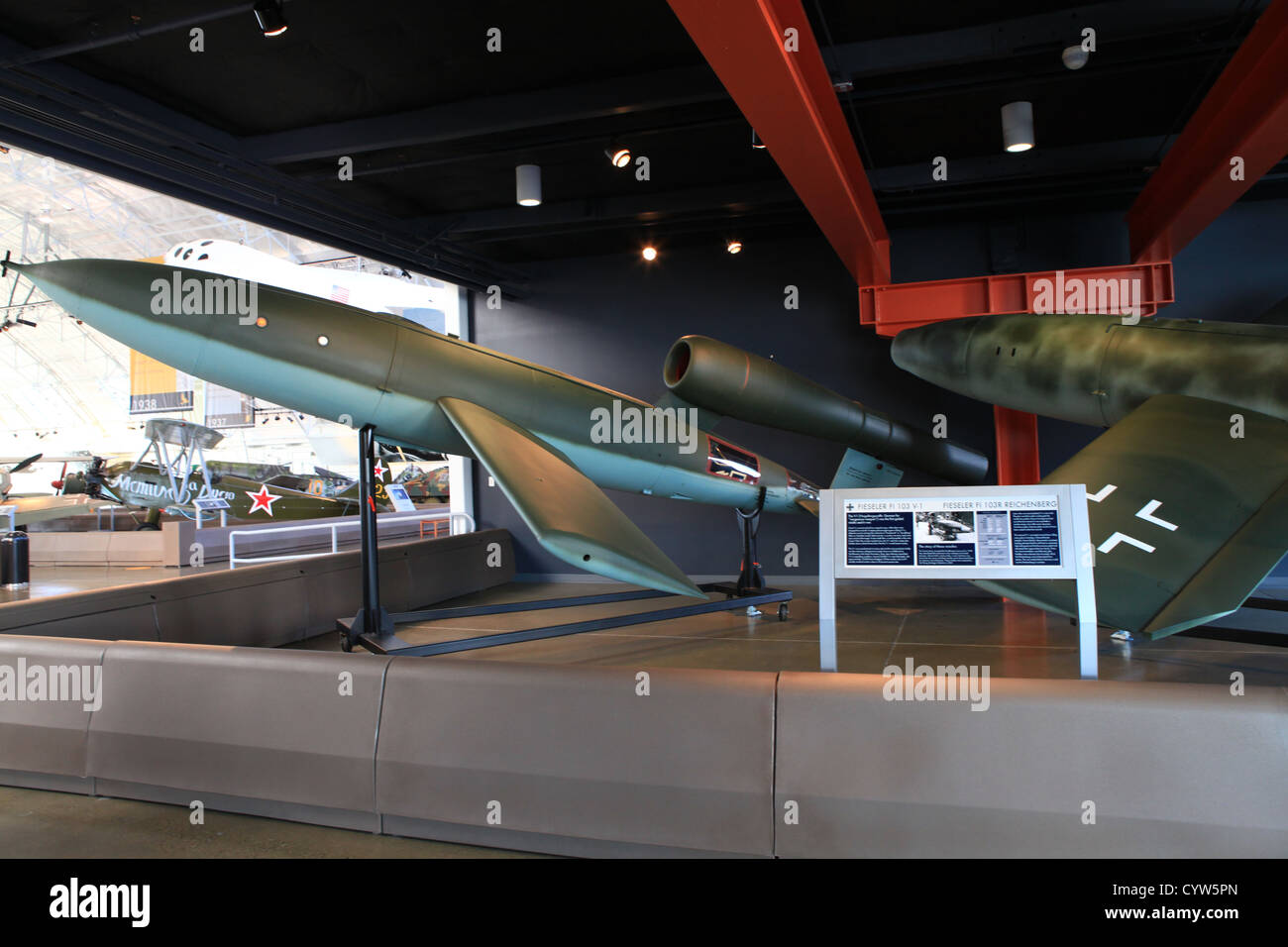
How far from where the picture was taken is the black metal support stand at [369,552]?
4.64 meters

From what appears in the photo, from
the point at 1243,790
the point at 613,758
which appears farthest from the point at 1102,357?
the point at 613,758

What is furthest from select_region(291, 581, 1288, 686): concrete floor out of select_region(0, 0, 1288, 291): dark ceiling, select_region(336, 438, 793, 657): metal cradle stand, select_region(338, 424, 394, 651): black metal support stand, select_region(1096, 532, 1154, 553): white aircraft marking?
select_region(0, 0, 1288, 291): dark ceiling

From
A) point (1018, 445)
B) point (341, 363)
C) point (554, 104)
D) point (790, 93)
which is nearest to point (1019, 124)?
point (1018, 445)

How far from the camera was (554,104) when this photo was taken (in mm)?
5715

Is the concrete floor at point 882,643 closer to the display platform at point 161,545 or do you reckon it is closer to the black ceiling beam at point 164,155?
the display platform at point 161,545

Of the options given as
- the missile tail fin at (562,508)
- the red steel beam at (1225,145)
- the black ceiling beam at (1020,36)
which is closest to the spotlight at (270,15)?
the missile tail fin at (562,508)

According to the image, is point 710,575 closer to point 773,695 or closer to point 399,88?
point 399,88

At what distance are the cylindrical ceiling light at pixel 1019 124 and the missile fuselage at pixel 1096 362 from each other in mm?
1359

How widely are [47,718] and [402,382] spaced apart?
93.3 inches

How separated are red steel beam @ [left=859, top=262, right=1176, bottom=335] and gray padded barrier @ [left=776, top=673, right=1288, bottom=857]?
5.29m

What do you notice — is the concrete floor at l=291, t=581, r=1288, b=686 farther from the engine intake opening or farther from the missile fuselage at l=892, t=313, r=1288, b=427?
the engine intake opening

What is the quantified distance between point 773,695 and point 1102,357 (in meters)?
4.37

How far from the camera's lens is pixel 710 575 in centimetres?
918

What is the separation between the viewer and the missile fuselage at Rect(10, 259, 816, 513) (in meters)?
3.88
